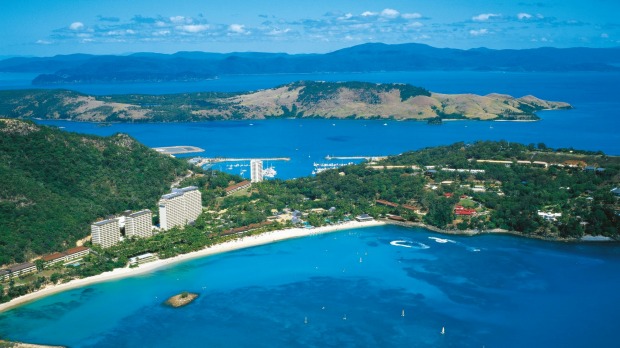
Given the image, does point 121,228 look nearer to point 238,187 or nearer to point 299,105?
point 238,187

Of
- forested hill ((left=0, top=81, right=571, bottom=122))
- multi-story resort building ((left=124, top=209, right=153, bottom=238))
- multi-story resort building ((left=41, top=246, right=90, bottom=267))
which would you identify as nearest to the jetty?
multi-story resort building ((left=124, top=209, right=153, bottom=238))

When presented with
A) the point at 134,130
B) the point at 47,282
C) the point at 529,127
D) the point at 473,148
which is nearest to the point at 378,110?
the point at 529,127

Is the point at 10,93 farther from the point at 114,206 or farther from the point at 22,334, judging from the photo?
the point at 22,334

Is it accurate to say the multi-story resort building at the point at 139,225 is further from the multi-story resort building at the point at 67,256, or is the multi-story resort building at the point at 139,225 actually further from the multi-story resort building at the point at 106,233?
the multi-story resort building at the point at 67,256

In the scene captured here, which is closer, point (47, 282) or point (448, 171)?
point (47, 282)

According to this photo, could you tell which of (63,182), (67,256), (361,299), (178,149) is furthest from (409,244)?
(178,149)

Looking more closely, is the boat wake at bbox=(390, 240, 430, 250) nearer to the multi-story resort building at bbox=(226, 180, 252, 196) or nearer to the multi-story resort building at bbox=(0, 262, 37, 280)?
the multi-story resort building at bbox=(226, 180, 252, 196)
